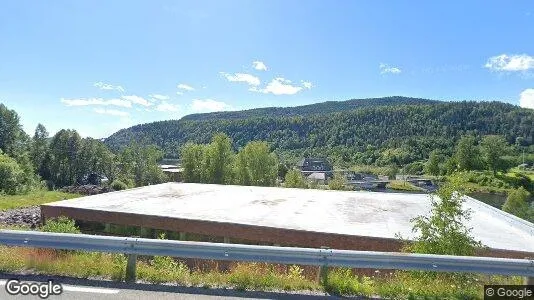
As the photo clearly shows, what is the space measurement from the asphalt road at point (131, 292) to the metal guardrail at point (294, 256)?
0.44m

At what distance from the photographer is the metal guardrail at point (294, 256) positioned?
18.9ft

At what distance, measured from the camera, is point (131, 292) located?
18.4 feet

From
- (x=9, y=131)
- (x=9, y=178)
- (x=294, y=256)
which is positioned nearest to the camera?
(x=294, y=256)

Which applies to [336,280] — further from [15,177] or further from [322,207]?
[15,177]

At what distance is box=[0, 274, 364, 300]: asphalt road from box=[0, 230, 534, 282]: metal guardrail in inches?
17.4

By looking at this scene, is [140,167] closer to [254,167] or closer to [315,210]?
[254,167]

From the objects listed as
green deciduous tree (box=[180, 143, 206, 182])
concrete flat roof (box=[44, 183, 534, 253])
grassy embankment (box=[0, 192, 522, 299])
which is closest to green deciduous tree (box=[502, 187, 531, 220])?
concrete flat roof (box=[44, 183, 534, 253])

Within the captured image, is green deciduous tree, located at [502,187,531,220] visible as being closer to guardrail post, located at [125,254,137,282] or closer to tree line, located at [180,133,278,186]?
tree line, located at [180,133,278,186]

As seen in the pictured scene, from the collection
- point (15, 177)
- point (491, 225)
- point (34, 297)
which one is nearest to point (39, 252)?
point (34, 297)

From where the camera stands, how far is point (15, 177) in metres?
50.4

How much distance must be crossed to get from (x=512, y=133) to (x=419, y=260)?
211107 millimetres

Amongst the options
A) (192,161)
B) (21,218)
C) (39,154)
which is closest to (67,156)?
(39,154)

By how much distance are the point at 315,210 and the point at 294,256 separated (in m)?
10.3

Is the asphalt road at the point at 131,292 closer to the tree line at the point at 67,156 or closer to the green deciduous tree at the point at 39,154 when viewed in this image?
the tree line at the point at 67,156
